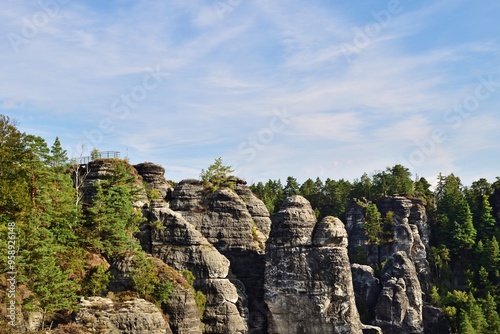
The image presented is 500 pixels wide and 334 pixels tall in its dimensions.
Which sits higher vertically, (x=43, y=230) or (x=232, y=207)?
(x=232, y=207)

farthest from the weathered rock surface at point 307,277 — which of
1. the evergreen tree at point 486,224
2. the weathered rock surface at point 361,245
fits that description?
the evergreen tree at point 486,224

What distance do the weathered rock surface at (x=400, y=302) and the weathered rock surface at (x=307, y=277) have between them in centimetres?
1773

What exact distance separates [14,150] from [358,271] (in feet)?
178

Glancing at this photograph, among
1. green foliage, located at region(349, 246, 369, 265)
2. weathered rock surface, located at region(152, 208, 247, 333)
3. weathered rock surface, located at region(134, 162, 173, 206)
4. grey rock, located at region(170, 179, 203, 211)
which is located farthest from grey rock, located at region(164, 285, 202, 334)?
green foliage, located at region(349, 246, 369, 265)

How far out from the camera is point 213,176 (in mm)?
65000

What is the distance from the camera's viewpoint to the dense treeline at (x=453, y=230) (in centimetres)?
6906

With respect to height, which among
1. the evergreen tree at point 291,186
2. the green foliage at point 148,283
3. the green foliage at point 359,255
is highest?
the evergreen tree at point 291,186

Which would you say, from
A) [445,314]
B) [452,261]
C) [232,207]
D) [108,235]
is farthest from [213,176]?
[452,261]

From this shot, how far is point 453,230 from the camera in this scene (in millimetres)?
83875

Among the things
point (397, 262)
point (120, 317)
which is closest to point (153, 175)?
point (120, 317)

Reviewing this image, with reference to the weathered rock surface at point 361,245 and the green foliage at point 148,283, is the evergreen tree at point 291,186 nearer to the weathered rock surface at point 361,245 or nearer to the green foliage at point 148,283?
the weathered rock surface at point 361,245

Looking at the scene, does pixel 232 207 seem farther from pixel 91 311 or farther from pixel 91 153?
pixel 91 311

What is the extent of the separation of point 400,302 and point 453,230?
75.8 ft

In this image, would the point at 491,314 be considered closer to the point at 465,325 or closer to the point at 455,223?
the point at 465,325
